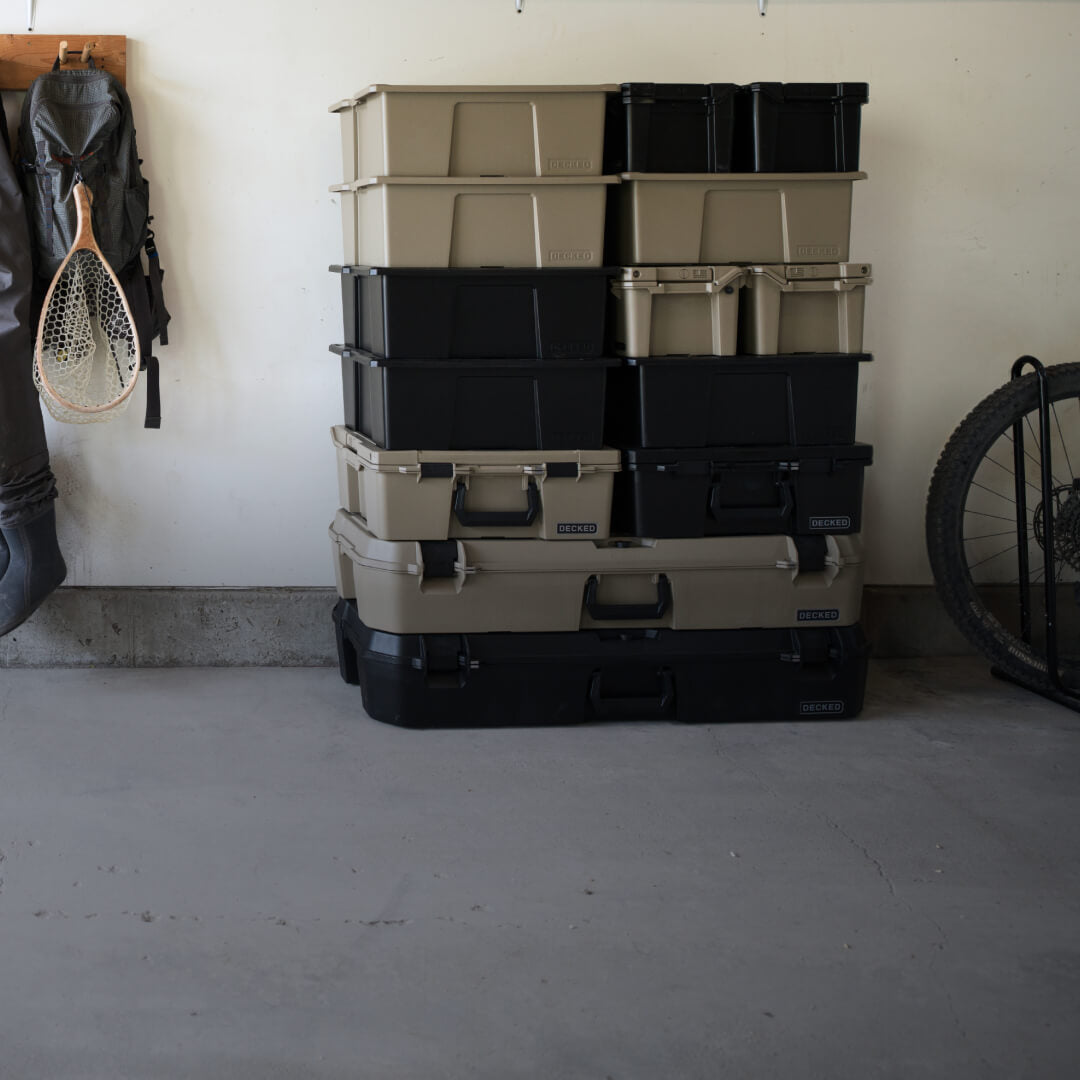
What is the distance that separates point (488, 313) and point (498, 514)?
55cm

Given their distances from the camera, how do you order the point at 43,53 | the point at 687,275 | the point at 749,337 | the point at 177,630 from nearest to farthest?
1. the point at 687,275
2. the point at 749,337
3. the point at 43,53
4. the point at 177,630

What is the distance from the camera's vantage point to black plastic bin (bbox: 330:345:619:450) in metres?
3.34

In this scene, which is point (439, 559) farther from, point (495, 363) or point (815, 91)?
point (815, 91)

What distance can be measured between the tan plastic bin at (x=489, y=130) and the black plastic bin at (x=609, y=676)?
128 cm

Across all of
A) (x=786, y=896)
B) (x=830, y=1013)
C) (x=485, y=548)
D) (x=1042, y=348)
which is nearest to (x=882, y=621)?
(x=1042, y=348)

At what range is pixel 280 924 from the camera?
7.82ft

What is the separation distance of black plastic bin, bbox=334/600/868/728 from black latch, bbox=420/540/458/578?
0.18 metres

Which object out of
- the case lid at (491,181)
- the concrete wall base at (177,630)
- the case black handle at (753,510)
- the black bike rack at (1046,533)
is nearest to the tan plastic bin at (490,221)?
the case lid at (491,181)

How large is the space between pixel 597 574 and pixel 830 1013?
61.6 inches

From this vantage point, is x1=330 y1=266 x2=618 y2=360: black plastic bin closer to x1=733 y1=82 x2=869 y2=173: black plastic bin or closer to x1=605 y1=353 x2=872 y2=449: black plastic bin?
x1=605 y1=353 x2=872 y2=449: black plastic bin

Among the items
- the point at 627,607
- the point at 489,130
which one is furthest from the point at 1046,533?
the point at 489,130

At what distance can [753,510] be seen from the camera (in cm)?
352

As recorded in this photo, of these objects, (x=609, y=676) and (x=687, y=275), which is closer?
(x=687, y=275)

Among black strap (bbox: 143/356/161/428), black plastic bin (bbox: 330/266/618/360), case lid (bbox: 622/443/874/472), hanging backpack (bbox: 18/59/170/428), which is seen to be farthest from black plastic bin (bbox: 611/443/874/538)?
hanging backpack (bbox: 18/59/170/428)
